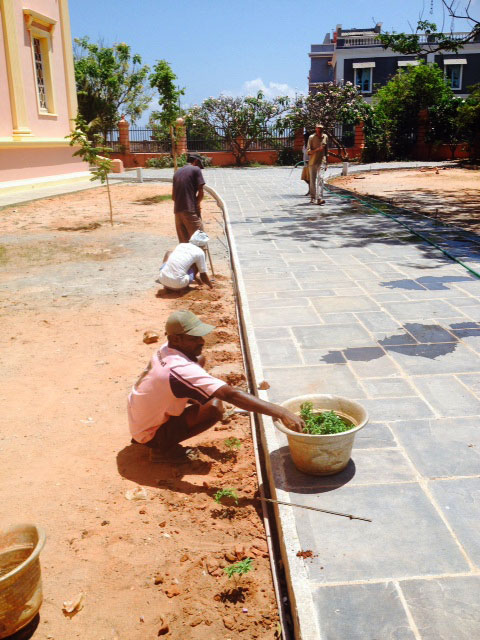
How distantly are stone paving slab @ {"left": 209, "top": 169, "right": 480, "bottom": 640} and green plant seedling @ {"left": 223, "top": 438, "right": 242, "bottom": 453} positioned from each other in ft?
0.96

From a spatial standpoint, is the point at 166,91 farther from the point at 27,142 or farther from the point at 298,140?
the point at 298,140

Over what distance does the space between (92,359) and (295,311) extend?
215 centimetres

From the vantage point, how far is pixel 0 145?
1742 centimetres

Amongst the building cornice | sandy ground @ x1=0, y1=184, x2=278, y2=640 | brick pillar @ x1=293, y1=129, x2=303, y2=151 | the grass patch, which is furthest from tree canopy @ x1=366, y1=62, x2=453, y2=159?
sandy ground @ x1=0, y1=184, x2=278, y2=640

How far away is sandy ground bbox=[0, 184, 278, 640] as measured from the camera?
8.92 feet

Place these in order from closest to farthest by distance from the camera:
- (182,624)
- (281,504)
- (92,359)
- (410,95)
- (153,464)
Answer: (182,624) < (281,504) < (153,464) < (92,359) < (410,95)

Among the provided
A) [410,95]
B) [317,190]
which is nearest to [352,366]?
[317,190]

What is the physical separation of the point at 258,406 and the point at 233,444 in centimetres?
103

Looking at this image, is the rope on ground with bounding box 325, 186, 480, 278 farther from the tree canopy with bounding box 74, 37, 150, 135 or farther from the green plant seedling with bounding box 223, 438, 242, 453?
the tree canopy with bounding box 74, 37, 150, 135

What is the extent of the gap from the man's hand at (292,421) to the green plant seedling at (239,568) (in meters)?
0.73

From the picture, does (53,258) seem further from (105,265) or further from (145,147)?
(145,147)

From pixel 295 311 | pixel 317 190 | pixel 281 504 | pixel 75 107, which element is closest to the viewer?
pixel 281 504

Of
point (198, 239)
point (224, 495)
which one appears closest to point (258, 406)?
point (224, 495)

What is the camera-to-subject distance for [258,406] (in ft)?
10.7
